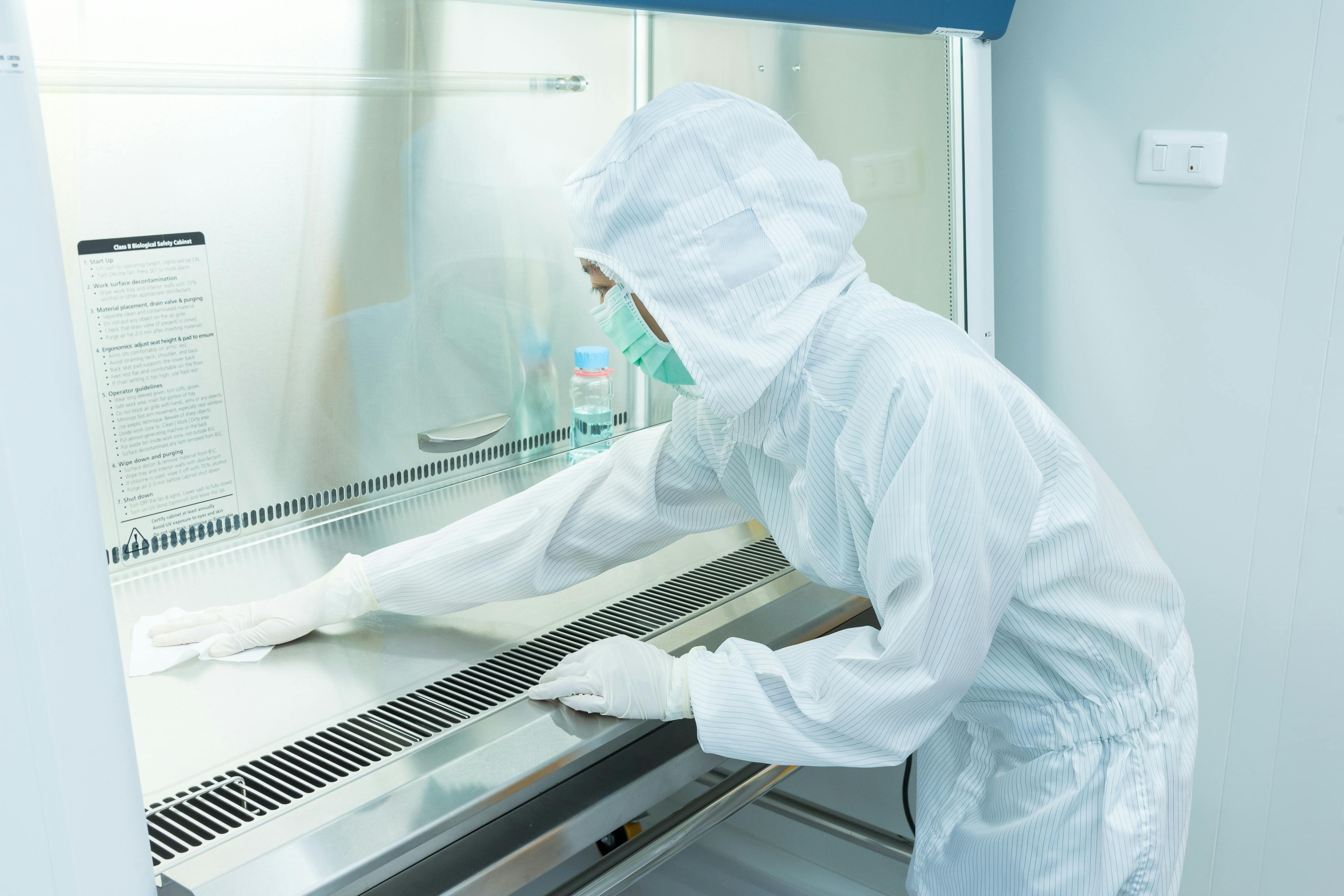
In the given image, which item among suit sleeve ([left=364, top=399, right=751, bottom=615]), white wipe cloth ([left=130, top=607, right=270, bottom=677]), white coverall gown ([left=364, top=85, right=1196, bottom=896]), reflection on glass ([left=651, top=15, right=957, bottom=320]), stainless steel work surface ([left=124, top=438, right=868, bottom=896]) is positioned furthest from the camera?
reflection on glass ([left=651, top=15, right=957, bottom=320])

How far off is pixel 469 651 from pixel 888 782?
Result: 1.14m

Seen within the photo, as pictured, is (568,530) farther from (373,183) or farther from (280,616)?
(373,183)

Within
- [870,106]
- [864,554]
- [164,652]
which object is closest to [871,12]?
[870,106]

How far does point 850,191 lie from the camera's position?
1.65 m

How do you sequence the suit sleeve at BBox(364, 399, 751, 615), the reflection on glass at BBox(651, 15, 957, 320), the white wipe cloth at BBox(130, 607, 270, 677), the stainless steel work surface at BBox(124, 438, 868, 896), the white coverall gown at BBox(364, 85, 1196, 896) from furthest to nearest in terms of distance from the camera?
the reflection on glass at BBox(651, 15, 957, 320) → the suit sleeve at BBox(364, 399, 751, 615) → the white wipe cloth at BBox(130, 607, 270, 677) → the white coverall gown at BBox(364, 85, 1196, 896) → the stainless steel work surface at BBox(124, 438, 868, 896)

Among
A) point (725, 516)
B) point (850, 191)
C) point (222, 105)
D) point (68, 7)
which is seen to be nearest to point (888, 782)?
point (725, 516)

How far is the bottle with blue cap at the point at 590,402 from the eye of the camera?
5.05 ft

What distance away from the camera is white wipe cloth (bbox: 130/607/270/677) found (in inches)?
41.0

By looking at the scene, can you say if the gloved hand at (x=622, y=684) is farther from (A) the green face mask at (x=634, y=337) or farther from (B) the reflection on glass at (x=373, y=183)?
(B) the reflection on glass at (x=373, y=183)

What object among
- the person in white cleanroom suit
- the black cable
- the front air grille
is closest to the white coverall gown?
the person in white cleanroom suit

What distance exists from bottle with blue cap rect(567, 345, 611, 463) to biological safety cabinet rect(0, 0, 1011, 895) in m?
0.02

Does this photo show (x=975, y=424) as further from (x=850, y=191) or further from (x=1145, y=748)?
(x=850, y=191)

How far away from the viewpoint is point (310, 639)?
1.13 meters

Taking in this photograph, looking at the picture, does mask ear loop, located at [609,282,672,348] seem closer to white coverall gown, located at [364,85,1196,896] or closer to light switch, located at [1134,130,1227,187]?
white coverall gown, located at [364,85,1196,896]
